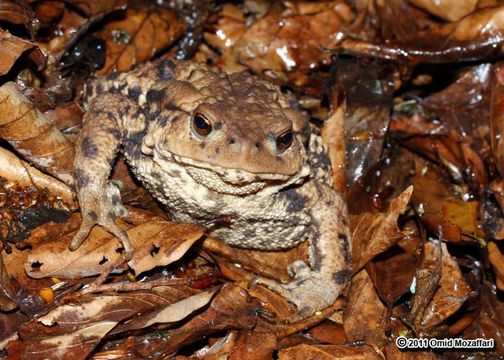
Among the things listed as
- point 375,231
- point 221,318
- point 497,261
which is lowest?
point 497,261

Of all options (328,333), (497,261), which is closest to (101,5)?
(328,333)

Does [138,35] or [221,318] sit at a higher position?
[138,35]

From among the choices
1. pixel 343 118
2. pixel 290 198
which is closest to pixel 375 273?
pixel 290 198

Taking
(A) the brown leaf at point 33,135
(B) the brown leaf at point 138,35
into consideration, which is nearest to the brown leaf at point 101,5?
(B) the brown leaf at point 138,35

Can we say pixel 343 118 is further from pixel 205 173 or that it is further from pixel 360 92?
pixel 205 173

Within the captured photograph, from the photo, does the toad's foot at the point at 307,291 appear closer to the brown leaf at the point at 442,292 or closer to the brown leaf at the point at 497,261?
the brown leaf at the point at 442,292

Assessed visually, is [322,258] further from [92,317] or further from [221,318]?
[92,317]

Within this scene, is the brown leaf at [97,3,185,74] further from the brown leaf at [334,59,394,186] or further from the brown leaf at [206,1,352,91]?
the brown leaf at [334,59,394,186]
